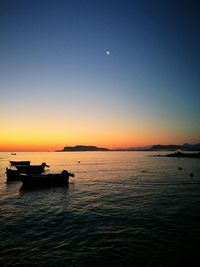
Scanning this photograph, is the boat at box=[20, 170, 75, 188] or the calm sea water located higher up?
the boat at box=[20, 170, 75, 188]

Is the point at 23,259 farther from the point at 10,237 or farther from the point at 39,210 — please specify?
the point at 39,210

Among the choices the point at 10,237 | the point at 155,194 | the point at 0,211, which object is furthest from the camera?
the point at 155,194

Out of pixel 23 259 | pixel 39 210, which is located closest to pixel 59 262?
pixel 23 259

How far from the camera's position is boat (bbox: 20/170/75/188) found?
110ft

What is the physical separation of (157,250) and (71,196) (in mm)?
17098

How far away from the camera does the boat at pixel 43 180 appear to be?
1318 inches

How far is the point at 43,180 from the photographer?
34.1 meters

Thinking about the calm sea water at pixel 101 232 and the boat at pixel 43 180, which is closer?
the calm sea water at pixel 101 232

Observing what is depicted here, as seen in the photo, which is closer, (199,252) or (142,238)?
(199,252)

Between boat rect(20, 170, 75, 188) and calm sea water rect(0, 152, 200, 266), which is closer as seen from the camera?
calm sea water rect(0, 152, 200, 266)

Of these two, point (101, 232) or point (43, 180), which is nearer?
point (101, 232)

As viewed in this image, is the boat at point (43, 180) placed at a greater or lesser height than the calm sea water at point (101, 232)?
greater

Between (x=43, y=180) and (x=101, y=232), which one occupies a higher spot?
(x=43, y=180)

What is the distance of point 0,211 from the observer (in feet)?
65.9
